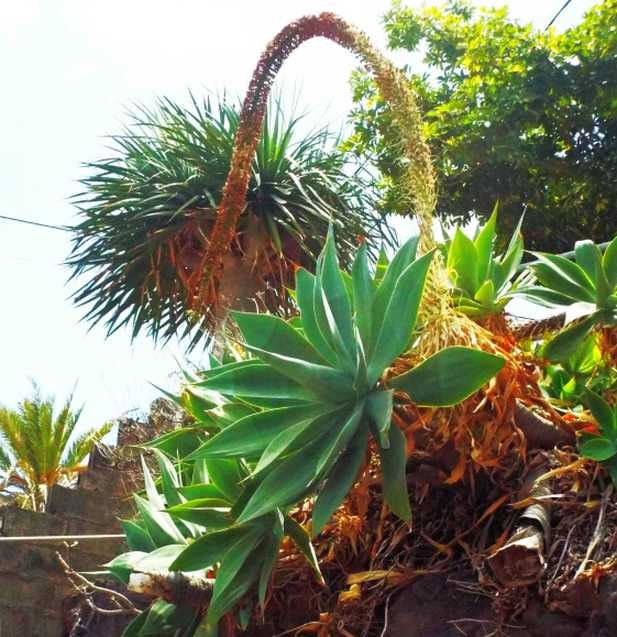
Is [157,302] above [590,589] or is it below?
above

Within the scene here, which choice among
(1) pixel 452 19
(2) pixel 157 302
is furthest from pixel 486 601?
(1) pixel 452 19

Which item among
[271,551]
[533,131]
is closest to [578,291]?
[271,551]

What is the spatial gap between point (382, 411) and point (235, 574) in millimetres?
729

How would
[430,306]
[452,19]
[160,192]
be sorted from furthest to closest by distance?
[452,19] < [160,192] < [430,306]

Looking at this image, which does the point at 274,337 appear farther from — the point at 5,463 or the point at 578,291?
the point at 5,463

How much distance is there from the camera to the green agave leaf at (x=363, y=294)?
274 cm

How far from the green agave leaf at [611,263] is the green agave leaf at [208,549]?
131cm

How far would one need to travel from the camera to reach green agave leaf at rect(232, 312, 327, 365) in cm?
274

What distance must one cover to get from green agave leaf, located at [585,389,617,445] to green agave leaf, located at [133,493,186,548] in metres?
1.35

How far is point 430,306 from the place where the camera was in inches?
115

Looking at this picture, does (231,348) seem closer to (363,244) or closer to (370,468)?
(370,468)

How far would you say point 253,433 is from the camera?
2.72 meters

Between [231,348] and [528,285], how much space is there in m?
1.19

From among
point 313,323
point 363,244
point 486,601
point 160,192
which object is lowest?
point 486,601
